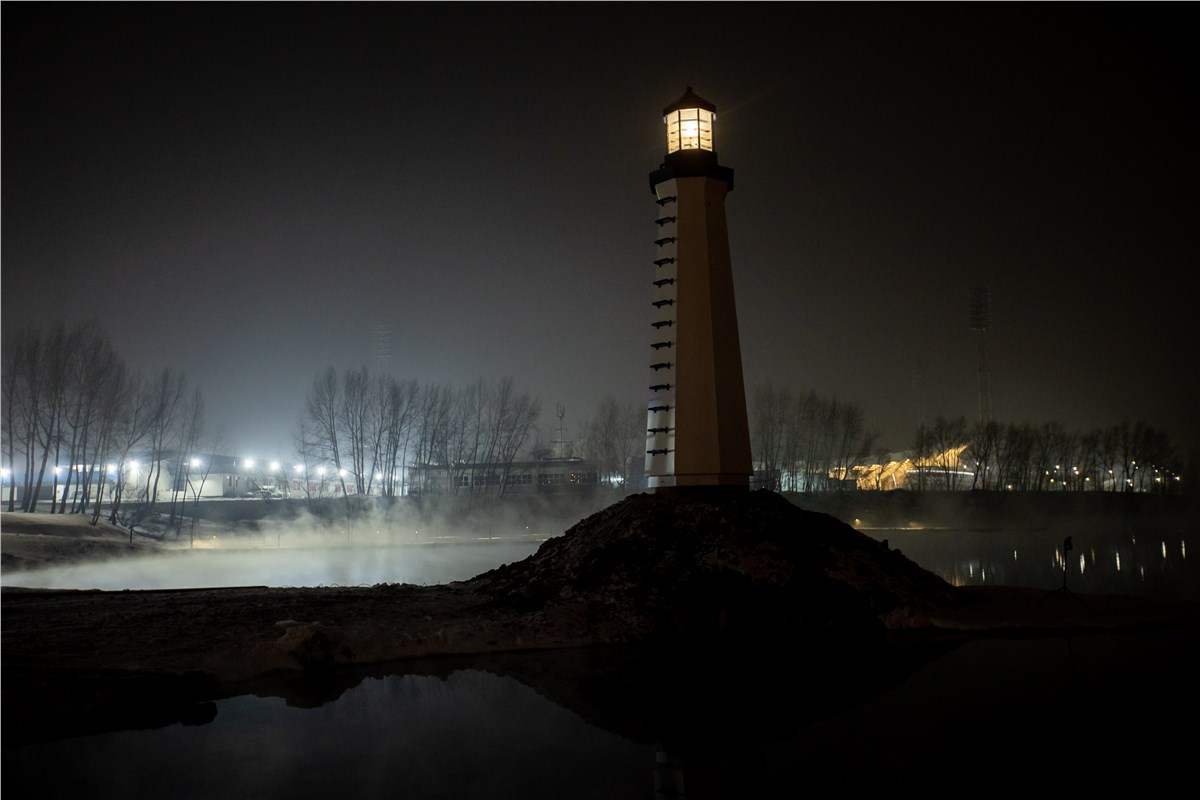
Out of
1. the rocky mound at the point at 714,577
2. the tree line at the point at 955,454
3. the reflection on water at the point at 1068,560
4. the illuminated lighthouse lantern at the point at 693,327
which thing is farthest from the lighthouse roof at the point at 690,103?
the tree line at the point at 955,454

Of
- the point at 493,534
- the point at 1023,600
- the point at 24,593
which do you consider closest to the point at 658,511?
the point at 1023,600

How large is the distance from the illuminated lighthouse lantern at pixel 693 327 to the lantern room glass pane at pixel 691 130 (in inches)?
1.1

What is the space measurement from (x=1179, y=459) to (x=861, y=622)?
12324cm

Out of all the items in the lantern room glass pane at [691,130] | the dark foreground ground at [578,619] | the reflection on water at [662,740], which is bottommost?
the reflection on water at [662,740]

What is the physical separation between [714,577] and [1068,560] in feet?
95.7

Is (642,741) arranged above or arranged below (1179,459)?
below

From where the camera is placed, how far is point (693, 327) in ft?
71.8

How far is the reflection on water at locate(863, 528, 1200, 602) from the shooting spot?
26.9m

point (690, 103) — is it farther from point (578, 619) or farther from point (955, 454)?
point (955, 454)

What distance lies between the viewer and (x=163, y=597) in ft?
65.6

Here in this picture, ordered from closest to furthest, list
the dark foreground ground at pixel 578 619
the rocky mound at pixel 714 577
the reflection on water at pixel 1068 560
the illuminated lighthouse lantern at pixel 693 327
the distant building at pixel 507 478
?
1. the dark foreground ground at pixel 578 619
2. the rocky mound at pixel 714 577
3. the illuminated lighthouse lantern at pixel 693 327
4. the reflection on water at pixel 1068 560
5. the distant building at pixel 507 478

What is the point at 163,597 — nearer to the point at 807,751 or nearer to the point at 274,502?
the point at 807,751

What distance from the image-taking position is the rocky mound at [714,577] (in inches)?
682

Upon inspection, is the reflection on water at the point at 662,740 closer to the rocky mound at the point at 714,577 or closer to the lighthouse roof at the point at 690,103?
the rocky mound at the point at 714,577
